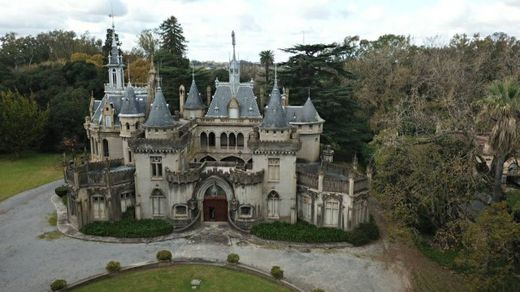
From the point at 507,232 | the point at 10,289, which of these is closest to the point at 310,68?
the point at 507,232

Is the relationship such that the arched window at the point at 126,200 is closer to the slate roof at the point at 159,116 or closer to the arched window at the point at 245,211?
the slate roof at the point at 159,116

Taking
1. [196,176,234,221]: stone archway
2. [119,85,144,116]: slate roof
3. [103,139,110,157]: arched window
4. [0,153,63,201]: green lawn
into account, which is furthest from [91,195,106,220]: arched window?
[0,153,63,201]: green lawn

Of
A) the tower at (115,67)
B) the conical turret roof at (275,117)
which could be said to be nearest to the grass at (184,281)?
the conical turret roof at (275,117)

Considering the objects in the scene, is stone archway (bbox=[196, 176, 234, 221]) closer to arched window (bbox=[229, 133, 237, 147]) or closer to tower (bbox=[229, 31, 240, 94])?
arched window (bbox=[229, 133, 237, 147])

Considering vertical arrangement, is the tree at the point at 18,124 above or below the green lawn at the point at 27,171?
above

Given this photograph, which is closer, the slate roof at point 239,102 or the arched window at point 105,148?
the slate roof at point 239,102

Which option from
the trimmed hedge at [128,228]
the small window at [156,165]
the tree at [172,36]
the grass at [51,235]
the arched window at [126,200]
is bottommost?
the grass at [51,235]
